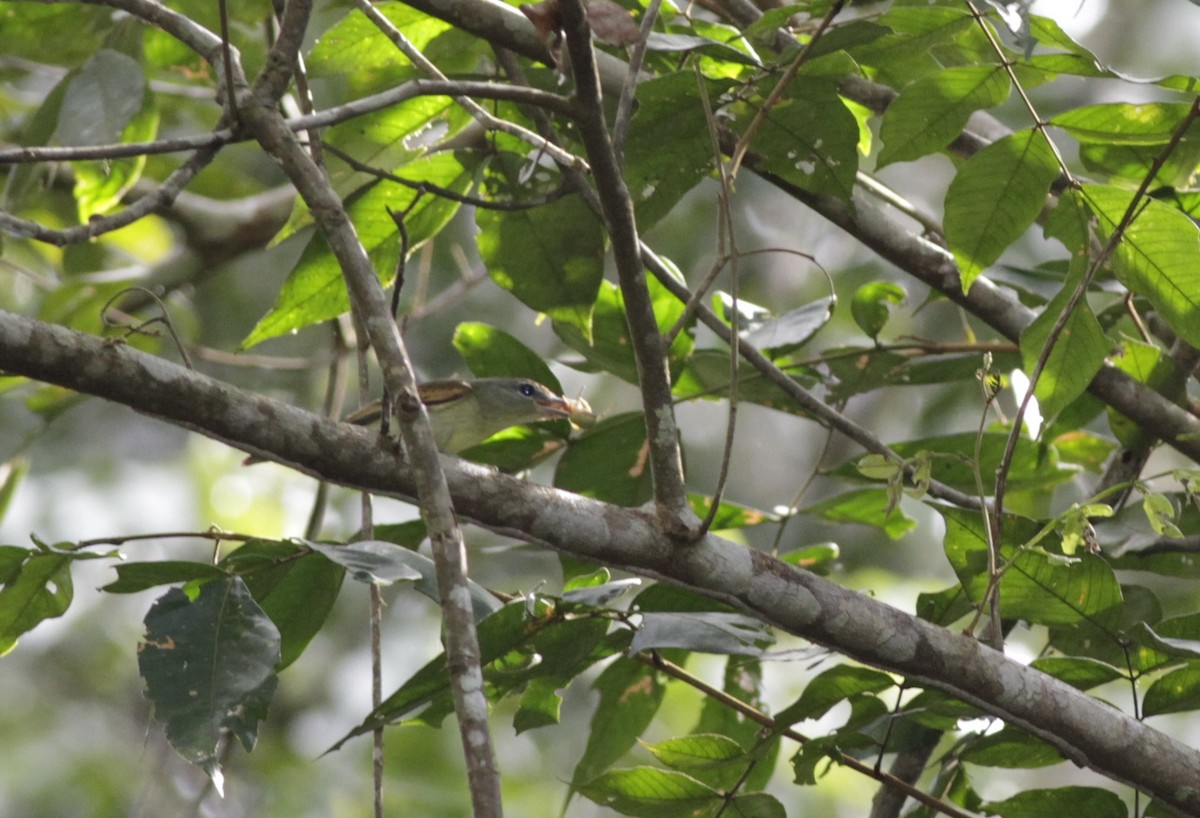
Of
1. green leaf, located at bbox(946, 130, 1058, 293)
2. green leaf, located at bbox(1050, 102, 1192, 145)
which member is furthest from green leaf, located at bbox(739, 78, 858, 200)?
green leaf, located at bbox(1050, 102, 1192, 145)

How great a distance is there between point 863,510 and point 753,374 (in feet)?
1.62

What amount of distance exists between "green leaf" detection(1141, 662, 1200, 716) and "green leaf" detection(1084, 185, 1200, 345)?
63 centimetres

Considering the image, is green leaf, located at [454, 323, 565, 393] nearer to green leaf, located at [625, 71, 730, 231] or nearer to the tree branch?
green leaf, located at [625, 71, 730, 231]

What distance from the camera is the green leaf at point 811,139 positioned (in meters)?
2.44

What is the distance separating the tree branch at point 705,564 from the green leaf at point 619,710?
0.74 meters

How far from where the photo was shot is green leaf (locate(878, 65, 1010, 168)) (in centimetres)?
237

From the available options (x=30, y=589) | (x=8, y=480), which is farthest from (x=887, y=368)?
(x=8, y=480)

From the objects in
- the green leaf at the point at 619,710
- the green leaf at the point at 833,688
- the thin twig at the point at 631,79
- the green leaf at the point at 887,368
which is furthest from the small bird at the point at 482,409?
the thin twig at the point at 631,79

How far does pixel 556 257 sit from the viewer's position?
2.80 metres

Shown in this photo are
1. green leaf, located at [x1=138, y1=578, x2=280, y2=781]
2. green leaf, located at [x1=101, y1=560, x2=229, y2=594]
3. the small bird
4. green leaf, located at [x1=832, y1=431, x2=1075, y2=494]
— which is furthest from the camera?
the small bird

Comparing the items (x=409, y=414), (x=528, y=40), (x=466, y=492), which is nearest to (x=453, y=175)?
(x=528, y=40)

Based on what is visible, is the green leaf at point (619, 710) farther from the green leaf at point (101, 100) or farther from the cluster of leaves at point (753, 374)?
the green leaf at point (101, 100)

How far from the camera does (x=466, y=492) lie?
6.59 feet

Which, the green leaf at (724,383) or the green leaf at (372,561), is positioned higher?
the green leaf at (724,383)
